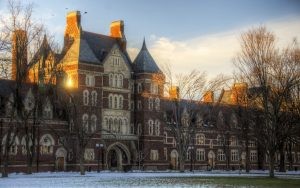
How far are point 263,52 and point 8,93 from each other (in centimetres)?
3308

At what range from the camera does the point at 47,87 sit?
62.4 meters

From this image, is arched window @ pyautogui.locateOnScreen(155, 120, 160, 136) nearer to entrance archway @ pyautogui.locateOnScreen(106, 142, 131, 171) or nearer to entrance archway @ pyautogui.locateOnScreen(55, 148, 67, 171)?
entrance archway @ pyautogui.locateOnScreen(106, 142, 131, 171)

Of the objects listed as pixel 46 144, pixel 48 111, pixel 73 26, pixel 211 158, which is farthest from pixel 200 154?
pixel 46 144

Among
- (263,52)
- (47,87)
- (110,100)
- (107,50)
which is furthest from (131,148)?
(263,52)

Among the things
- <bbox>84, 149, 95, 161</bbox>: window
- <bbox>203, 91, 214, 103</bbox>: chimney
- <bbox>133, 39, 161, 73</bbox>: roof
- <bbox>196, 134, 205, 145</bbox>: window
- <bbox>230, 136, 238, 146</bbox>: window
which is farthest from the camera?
<bbox>230, 136, 238, 146</bbox>: window

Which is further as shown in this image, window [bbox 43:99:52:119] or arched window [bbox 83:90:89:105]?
arched window [bbox 83:90:89:105]

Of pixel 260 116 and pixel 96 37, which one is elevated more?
pixel 96 37

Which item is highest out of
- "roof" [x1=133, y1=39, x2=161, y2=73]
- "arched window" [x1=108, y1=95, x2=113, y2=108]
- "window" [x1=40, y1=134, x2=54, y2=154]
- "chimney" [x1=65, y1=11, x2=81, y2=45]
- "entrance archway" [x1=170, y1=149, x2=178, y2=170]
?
"chimney" [x1=65, y1=11, x2=81, y2=45]

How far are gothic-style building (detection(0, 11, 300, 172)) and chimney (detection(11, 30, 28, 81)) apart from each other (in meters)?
17.1

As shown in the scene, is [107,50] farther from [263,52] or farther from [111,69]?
[263,52]

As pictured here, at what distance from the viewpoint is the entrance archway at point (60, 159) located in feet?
249

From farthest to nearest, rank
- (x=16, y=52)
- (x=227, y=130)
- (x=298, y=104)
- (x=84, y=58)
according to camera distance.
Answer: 1. (x=227, y=130)
2. (x=84, y=58)
3. (x=298, y=104)
4. (x=16, y=52)

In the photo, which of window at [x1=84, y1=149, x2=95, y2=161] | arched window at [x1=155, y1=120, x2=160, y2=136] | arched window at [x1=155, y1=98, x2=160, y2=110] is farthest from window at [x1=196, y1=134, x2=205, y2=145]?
window at [x1=84, y1=149, x2=95, y2=161]

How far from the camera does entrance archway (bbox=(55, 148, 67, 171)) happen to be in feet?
249
